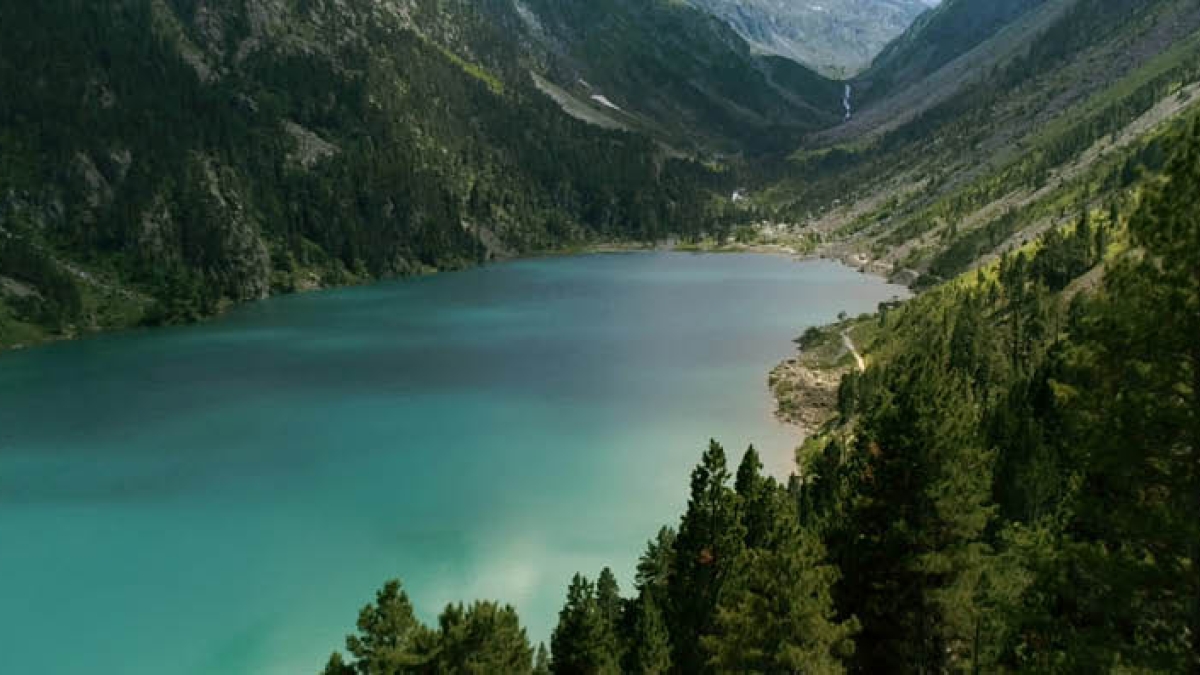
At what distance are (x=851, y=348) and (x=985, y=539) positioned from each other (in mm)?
66930

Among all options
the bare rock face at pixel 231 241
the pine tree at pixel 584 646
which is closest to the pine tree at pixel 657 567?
the pine tree at pixel 584 646

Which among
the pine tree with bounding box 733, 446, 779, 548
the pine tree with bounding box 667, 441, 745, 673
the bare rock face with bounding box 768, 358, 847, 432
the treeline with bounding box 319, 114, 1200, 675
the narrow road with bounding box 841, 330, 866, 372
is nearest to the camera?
the treeline with bounding box 319, 114, 1200, 675

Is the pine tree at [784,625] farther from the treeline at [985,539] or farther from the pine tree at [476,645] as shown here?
the pine tree at [476,645]

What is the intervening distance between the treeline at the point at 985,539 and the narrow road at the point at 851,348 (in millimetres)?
39008

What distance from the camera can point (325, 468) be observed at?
68062 mm

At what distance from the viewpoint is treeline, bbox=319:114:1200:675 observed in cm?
1653

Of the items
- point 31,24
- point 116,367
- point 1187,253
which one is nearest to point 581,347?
point 116,367

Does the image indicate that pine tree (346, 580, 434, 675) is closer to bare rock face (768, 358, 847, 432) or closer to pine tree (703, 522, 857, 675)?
pine tree (703, 522, 857, 675)

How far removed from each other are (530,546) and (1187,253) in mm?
42184

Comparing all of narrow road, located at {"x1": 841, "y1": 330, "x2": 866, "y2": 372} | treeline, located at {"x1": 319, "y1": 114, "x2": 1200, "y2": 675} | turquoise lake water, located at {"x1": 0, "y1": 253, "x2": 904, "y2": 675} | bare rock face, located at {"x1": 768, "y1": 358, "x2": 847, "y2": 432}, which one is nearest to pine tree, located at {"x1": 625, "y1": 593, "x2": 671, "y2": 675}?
treeline, located at {"x1": 319, "y1": 114, "x2": 1200, "y2": 675}

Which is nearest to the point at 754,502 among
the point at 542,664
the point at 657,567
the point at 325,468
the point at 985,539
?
the point at 985,539

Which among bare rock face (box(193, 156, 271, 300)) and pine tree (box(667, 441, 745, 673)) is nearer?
pine tree (box(667, 441, 745, 673))

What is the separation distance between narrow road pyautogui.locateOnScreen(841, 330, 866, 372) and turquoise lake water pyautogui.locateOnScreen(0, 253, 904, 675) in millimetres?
7879

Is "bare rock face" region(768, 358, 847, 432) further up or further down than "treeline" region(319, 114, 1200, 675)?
further up
